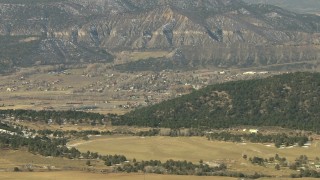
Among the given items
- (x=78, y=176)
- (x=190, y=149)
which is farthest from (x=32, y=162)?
(x=190, y=149)

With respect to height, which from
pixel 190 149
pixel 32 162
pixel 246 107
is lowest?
pixel 32 162

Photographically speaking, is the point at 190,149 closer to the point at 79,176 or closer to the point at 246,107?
the point at 79,176

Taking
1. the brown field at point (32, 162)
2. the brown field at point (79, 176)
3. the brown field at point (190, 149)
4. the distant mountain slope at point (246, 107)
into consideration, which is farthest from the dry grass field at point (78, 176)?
the distant mountain slope at point (246, 107)

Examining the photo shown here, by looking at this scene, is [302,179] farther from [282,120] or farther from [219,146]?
[282,120]

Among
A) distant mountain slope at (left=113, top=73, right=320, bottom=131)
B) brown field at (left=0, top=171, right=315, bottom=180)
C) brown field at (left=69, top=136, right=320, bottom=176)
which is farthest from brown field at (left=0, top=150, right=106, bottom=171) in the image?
distant mountain slope at (left=113, top=73, right=320, bottom=131)

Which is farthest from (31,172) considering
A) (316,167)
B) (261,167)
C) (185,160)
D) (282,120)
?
(282,120)

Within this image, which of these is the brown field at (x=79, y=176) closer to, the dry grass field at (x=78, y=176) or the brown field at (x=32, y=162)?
the dry grass field at (x=78, y=176)
